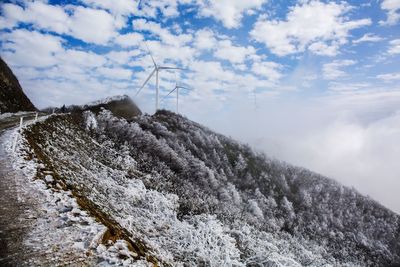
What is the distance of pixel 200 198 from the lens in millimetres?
43281

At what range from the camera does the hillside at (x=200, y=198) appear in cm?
1905

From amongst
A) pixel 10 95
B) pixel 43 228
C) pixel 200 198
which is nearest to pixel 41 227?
pixel 43 228

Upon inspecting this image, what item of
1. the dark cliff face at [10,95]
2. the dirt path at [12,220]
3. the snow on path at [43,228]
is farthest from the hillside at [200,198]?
the dark cliff face at [10,95]

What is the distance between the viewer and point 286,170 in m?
97.2

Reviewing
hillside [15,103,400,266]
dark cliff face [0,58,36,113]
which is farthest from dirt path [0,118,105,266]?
dark cliff face [0,58,36,113]

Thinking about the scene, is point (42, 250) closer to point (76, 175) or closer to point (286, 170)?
point (76, 175)

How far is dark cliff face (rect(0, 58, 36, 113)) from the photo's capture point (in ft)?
181

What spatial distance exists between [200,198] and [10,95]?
41.3 m

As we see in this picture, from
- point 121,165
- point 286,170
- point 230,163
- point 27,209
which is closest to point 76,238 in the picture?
point 27,209

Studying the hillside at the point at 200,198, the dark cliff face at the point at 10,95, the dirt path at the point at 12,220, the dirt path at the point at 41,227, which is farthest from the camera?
the dark cliff face at the point at 10,95

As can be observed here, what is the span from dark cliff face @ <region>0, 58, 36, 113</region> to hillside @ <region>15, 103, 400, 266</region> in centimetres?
1175

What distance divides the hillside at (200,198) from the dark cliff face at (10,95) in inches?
463

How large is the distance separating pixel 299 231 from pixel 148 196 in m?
57.8

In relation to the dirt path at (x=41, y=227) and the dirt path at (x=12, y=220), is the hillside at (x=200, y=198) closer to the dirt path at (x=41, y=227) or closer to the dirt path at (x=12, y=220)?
the dirt path at (x=41, y=227)
